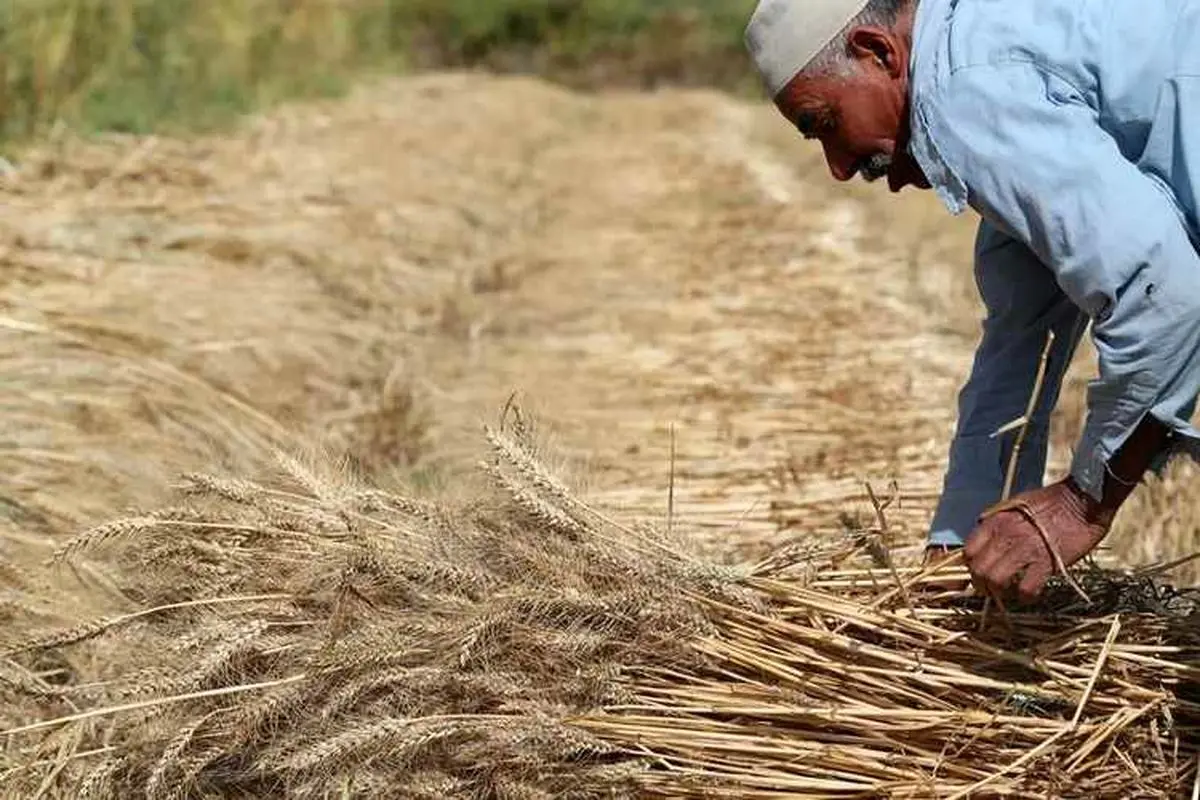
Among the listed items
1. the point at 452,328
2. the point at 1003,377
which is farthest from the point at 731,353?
the point at 1003,377

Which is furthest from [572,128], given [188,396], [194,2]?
[188,396]

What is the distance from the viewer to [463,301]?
22.5 ft

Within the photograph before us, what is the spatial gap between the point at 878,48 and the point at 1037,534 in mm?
657

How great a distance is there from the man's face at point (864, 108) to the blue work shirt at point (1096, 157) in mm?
58

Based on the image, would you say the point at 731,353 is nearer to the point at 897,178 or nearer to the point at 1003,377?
the point at 1003,377

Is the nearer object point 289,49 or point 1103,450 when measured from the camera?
point 1103,450

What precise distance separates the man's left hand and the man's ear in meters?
0.58

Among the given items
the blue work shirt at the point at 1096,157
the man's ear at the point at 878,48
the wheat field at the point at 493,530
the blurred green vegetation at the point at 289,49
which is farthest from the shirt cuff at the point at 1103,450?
the blurred green vegetation at the point at 289,49

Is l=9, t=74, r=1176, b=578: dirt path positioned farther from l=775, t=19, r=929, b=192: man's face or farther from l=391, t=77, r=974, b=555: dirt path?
l=775, t=19, r=929, b=192: man's face

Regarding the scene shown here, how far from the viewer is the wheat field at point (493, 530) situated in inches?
100

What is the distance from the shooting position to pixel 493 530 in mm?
2666

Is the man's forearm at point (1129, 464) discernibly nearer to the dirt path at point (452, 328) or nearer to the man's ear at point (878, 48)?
the man's ear at point (878, 48)

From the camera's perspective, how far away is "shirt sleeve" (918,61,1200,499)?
2246 millimetres

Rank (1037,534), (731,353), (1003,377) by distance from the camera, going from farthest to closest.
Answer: (731,353) → (1003,377) → (1037,534)
